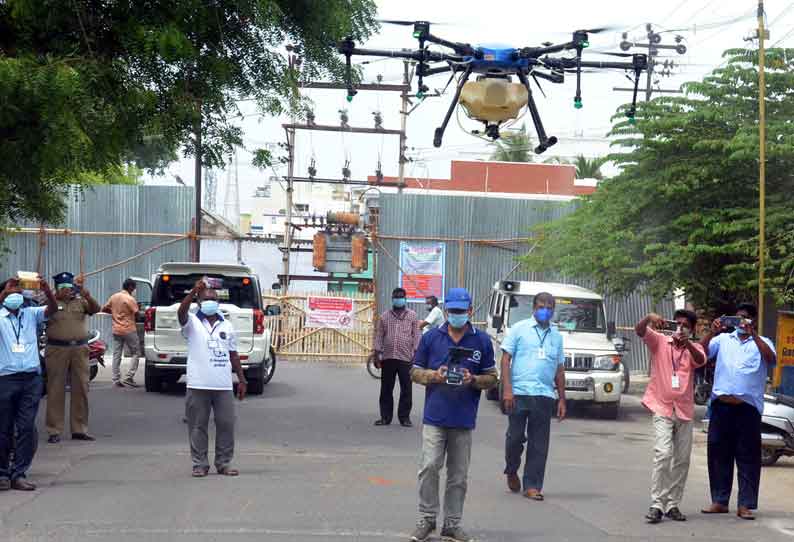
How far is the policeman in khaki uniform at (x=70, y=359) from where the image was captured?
45.8ft

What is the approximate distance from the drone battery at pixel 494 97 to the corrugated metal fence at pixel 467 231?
Answer: 15369 millimetres

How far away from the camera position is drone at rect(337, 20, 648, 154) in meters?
15.5

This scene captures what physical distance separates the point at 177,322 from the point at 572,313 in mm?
6814

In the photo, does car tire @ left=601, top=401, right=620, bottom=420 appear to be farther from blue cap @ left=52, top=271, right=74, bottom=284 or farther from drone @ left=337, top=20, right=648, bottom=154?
blue cap @ left=52, top=271, right=74, bottom=284

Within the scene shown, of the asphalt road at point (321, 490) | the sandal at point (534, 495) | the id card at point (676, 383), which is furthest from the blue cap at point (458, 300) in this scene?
the sandal at point (534, 495)

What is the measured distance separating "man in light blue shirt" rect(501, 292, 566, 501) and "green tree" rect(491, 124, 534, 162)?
47.8m

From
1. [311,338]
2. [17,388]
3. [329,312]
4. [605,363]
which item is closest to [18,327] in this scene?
[17,388]

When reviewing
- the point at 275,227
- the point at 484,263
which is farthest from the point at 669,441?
the point at 275,227

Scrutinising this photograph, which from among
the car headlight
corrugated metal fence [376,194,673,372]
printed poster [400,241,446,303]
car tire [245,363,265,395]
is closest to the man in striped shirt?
the car headlight

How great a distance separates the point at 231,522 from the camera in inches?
352

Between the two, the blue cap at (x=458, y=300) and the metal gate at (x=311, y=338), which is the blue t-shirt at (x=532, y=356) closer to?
the blue cap at (x=458, y=300)

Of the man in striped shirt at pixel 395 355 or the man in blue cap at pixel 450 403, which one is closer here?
the man in blue cap at pixel 450 403

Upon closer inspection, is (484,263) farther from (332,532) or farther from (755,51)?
(332,532)

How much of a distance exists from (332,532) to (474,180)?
4854 centimetres
